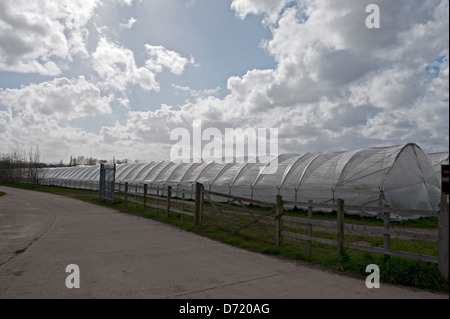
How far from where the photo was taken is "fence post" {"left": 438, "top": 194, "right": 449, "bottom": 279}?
5.57 metres

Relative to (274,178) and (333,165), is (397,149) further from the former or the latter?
(274,178)

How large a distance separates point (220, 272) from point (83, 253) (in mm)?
3792

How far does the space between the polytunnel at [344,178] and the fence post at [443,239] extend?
35.1 ft

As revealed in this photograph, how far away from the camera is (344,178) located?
60.1ft

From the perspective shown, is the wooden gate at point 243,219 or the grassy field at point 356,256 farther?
the wooden gate at point 243,219

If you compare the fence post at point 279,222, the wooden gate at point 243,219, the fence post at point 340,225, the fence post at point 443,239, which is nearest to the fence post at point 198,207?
the wooden gate at point 243,219

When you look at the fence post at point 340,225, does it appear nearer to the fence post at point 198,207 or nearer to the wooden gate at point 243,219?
the wooden gate at point 243,219

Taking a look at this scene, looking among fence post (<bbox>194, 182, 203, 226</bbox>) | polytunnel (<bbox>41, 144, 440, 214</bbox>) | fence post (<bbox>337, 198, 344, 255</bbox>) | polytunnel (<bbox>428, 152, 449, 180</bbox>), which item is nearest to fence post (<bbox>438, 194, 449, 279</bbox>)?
fence post (<bbox>337, 198, 344, 255</bbox>)

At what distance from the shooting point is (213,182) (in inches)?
1040

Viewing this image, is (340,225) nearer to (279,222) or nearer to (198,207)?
(279,222)

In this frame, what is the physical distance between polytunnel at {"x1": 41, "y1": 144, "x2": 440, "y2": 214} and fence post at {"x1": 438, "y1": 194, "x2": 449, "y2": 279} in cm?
1070

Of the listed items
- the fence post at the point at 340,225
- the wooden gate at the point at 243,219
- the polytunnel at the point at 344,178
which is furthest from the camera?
the polytunnel at the point at 344,178

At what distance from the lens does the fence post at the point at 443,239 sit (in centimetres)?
557

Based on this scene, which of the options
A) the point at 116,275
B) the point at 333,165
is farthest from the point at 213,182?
the point at 116,275
